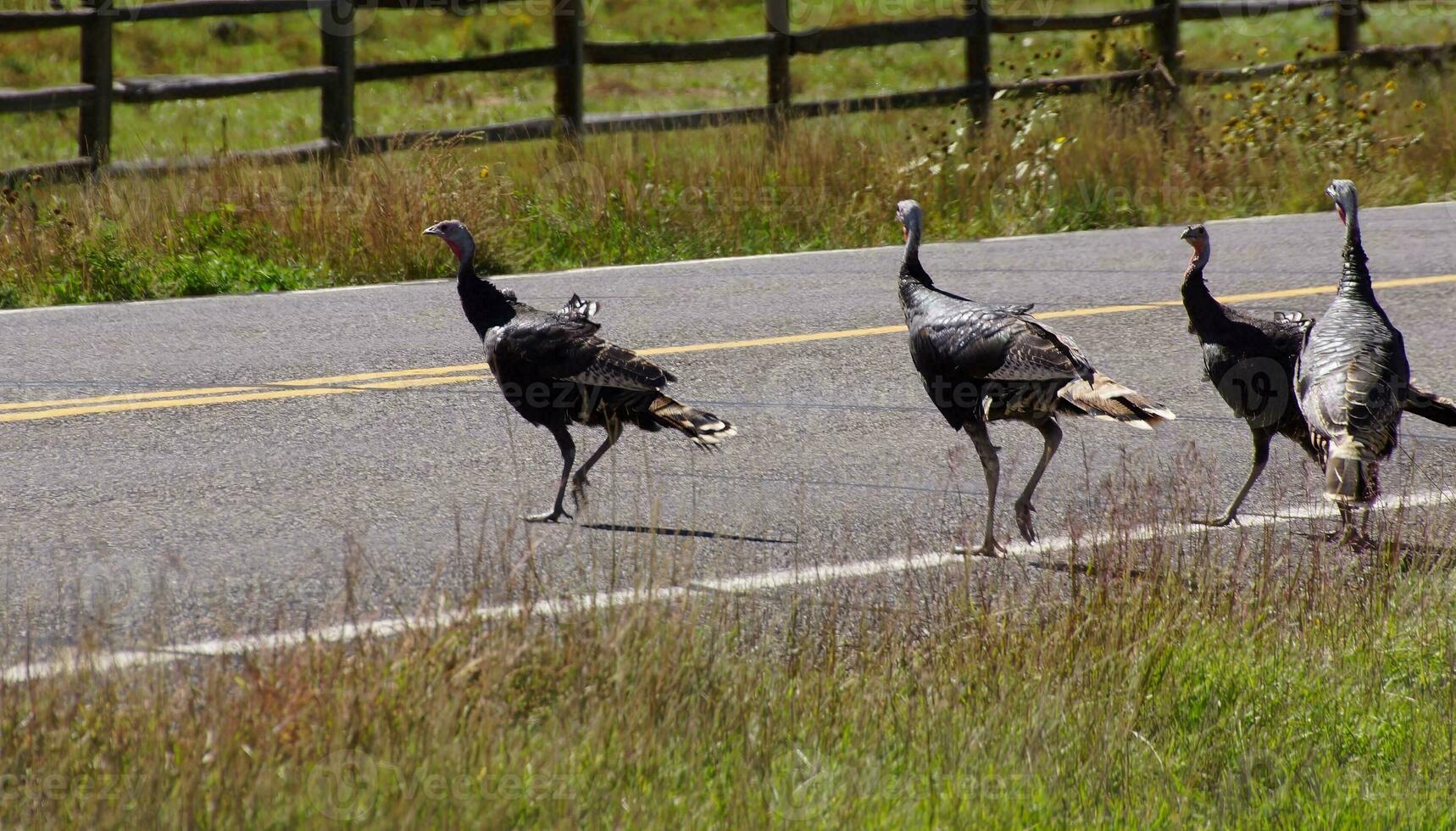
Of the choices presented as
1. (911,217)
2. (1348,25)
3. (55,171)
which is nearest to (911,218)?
(911,217)

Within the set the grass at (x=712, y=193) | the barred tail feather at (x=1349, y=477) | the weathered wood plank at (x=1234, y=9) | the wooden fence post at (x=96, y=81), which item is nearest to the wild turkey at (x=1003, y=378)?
the barred tail feather at (x=1349, y=477)

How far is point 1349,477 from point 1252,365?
93 cm

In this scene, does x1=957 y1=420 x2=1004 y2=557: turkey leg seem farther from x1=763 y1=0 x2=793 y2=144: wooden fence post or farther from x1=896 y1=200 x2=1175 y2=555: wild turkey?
x1=763 y1=0 x2=793 y2=144: wooden fence post

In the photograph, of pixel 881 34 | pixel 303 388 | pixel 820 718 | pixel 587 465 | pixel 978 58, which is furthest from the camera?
pixel 978 58

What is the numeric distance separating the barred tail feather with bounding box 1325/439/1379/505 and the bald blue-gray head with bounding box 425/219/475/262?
3.15m

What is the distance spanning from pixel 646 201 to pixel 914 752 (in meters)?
8.17

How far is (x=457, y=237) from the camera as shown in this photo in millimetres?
6379

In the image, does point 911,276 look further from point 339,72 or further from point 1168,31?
point 1168,31

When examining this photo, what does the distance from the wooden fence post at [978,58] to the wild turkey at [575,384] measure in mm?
10130

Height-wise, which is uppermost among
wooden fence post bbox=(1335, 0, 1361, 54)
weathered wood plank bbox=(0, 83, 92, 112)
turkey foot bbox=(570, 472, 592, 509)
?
wooden fence post bbox=(1335, 0, 1361, 54)

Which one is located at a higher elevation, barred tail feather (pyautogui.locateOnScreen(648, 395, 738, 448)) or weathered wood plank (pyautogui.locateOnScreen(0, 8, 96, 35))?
weathered wood plank (pyautogui.locateOnScreen(0, 8, 96, 35))

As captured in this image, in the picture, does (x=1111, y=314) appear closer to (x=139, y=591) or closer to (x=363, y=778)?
(x=139, y=591)

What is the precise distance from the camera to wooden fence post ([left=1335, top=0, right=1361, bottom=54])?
17.7 metres

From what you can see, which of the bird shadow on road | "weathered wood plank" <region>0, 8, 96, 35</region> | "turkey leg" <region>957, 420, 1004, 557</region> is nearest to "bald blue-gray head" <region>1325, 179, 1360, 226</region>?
"turkey leg" <region>957, 420, 1004, 557</region>
